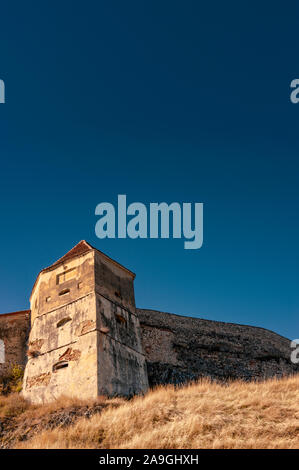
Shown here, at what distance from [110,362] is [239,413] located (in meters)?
5.75

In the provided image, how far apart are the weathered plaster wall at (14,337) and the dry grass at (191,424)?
6.37 metres

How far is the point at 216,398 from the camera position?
50.8ft

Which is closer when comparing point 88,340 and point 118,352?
point 88,340

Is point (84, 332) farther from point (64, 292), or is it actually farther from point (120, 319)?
point (64, 292)

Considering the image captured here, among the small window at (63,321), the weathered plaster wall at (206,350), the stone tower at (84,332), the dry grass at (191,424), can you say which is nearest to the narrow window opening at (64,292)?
the stone tower at (84,332)

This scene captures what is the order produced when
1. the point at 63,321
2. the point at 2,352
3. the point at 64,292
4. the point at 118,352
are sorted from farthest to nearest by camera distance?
1. the point at 2,352
2. the point at 64,292
3. the point at 63,321
4. the point at 118,352

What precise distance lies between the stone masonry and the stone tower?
0.11 ft

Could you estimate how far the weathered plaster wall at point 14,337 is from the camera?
20.6m

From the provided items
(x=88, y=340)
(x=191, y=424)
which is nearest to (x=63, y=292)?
(x=88, y=340)

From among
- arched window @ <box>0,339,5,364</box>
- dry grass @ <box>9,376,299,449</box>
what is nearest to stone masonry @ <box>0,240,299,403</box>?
arched window @ <box>0,339,5,364</box>

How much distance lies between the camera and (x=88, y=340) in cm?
1816

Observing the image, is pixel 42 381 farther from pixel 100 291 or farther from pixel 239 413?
pixel 239 413

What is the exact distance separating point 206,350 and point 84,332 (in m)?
12.7
